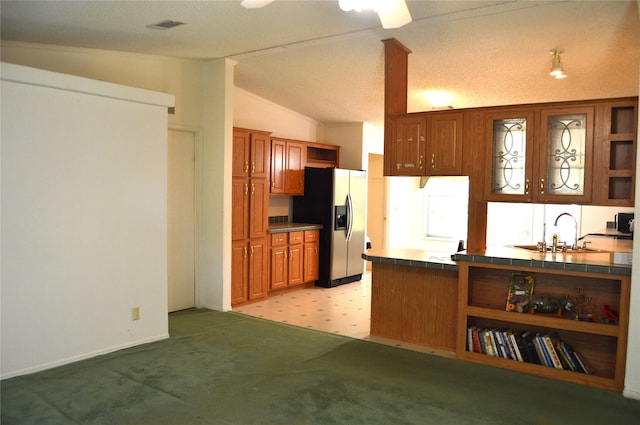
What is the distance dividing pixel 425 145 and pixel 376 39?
110 centimetres

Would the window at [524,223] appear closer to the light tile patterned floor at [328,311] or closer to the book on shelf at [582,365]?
the light tile patterned floor at [328,311]

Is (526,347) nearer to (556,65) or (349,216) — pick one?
(556,65)

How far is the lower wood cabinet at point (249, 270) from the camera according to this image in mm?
5953

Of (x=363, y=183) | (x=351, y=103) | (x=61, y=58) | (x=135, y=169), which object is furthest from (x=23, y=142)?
(x=363, y=183)

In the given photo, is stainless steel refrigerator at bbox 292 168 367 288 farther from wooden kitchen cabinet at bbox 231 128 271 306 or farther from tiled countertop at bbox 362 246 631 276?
tiled countertop at bbox 362 246 631 276

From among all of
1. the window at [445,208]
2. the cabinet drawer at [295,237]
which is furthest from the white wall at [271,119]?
the window at [445,208]

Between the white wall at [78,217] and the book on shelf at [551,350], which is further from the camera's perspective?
the book on shelf at [551,350]

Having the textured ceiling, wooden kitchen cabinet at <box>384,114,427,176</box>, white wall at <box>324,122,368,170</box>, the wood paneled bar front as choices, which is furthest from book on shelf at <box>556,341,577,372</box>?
white wall at <box>324,122,368,170</box>

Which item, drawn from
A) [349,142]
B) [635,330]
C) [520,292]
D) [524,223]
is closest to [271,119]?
[349,142]

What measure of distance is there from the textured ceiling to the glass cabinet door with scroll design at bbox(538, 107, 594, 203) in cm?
76

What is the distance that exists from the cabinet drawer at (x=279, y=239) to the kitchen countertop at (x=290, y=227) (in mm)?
61

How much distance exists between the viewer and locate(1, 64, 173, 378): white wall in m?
3.55

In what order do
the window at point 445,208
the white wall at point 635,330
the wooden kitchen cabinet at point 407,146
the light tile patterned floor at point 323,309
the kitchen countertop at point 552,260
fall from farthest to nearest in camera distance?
the window at point 445,208 → the light tile patterned floor at point 323,309 → the wooden kitchen cabinet at point 407,146 → the kitchen countertop at point 552,260 → the white wall at point 635,330

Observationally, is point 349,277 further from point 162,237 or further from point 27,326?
point 27,326
